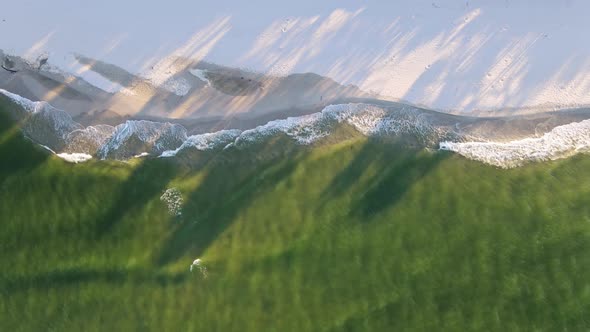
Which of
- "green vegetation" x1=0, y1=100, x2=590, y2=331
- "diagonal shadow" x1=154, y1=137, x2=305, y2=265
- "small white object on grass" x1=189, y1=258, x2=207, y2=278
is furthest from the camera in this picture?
"diagonal shadow" x1=154, y1=137, x2=305, y2=265

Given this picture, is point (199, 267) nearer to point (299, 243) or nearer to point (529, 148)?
point (299, 243)

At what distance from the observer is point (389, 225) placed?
11.0m

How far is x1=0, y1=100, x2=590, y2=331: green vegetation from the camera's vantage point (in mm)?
10445

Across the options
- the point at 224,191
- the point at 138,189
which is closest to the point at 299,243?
the point at 224,191

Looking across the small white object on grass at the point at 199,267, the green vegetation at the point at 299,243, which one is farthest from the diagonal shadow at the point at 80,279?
the small white object on grass at the point at 199,267

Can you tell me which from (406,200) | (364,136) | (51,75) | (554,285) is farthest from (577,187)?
(51,75)

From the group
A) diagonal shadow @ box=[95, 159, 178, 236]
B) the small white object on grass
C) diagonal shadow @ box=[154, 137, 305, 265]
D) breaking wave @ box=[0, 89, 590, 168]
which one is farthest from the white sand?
the small white object on grass

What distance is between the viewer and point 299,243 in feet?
36.0

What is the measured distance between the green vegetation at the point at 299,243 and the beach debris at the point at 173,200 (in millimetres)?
145

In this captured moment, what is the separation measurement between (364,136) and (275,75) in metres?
3.27

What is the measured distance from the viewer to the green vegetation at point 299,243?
1045cm

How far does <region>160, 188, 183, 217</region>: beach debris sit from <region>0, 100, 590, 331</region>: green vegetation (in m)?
0.14

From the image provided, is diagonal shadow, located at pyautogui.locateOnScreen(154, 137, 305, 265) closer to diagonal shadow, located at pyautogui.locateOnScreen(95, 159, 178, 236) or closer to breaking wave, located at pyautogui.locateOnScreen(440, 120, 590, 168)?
diagonal shadow, located at pyautogui.locateOnScreen(95, 159, 178, 236)

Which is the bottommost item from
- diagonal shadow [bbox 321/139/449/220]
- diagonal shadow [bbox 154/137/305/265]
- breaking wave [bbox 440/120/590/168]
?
breaking wave [bbox 440/120/590/168]
